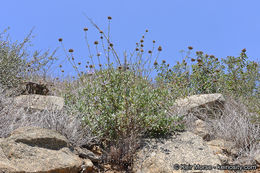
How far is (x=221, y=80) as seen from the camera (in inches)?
331

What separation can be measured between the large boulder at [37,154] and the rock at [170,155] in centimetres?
76

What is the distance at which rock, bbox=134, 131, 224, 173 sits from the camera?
12.9ft

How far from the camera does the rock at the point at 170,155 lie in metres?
3.94

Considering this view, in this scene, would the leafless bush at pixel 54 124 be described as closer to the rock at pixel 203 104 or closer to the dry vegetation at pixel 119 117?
the dry vegetation at pixel 119 117

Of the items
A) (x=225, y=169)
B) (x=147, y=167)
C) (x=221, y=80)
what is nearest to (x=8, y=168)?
(x=147, y=167)

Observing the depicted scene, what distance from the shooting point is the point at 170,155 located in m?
4.07

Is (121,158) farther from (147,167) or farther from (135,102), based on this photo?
(135,102)

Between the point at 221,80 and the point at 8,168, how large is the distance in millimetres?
6668

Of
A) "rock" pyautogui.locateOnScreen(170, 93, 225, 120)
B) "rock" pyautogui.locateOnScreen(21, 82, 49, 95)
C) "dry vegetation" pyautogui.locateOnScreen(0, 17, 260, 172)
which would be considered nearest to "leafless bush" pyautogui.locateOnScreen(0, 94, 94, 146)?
"dry vegetation" pyautogui.locateOnScreen(0, 17, 260, 172)

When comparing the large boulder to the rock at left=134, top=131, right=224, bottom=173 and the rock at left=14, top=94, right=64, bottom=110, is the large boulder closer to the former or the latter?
the rock at left=134, top=131, right=224, bottom=173

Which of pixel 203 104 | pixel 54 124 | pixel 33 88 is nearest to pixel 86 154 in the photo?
pixel 54 124

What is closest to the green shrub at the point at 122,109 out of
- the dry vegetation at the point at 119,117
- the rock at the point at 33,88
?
the dry vegetation at the point at 119,117

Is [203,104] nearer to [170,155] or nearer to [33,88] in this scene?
[170,155]

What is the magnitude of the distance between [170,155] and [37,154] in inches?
67.8
